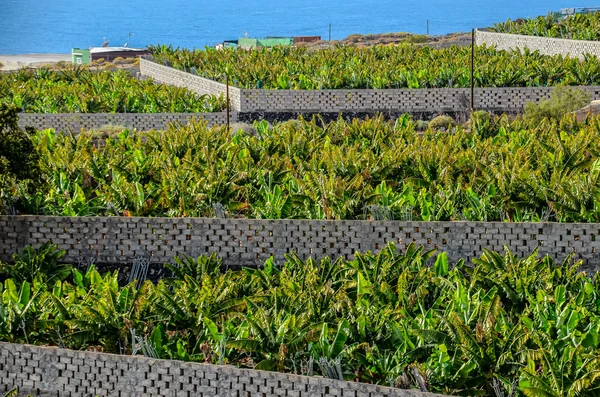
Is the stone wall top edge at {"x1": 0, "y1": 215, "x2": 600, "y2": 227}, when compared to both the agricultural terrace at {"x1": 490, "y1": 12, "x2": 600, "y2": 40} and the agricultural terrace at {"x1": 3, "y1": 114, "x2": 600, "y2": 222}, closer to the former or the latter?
the agricultural terrace at {"x1": 3, "y1": 114, "x2": 600, "y2": 222}

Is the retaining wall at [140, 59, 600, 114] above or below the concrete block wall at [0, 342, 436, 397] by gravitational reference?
above

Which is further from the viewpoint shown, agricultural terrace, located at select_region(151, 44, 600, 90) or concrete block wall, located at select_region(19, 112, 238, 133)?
agricultural terrace, located at select_region(151, 44, 600, 90)

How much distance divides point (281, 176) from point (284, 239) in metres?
3.43

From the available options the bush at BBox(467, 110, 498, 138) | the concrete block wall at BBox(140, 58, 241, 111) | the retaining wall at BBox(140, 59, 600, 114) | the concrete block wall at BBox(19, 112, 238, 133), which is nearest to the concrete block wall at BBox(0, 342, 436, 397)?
the bush at BBox(467, 110, 498, 138)

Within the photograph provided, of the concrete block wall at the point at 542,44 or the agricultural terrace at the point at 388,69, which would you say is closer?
the agricultural terrace at the point at 388,69

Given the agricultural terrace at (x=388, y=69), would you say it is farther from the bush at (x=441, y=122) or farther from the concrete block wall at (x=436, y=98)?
the bush at (x=441, y=122)

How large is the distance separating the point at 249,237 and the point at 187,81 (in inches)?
→ 1000

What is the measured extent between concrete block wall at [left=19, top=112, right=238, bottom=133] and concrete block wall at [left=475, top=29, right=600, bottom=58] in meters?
16.4

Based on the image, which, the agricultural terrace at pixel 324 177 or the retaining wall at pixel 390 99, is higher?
the retaining wall at pixel 390 99

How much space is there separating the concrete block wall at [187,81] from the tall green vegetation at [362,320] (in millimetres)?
21982

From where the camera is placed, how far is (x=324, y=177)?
85.4 ft

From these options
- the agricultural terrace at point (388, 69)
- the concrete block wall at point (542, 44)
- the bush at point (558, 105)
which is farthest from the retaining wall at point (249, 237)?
the concrete block wall at point (542, 44)

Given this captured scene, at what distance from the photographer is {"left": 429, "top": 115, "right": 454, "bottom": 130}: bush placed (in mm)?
40938

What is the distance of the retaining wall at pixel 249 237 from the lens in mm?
→ 24125
